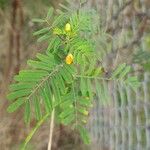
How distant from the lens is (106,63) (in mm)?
1555

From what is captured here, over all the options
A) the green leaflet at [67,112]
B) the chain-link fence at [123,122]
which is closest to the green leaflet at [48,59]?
the green leaflet at [67,112]

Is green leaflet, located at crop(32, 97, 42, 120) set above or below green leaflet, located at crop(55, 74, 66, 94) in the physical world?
below

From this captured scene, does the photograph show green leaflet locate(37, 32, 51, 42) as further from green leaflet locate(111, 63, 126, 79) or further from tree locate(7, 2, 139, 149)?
green leaflet locate(111, 63, 126, 79)

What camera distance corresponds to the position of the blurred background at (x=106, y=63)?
1577 mm

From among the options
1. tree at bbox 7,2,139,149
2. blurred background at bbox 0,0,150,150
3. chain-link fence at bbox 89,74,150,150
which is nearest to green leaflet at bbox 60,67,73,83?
tree at bbox 7,2,139,149

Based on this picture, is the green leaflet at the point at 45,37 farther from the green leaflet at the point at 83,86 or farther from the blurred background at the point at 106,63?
the blurred background at the point at 106,63

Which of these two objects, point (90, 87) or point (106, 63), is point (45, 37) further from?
point (106, 63)

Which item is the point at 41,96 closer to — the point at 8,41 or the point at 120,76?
the point at 120,76

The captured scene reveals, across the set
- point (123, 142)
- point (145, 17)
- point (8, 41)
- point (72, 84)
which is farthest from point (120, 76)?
point (8, 41)

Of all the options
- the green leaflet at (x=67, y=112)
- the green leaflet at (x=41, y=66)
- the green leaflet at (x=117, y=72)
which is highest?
the green leaflet at (x=41, y=66)

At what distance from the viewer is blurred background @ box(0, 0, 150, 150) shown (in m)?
1.58

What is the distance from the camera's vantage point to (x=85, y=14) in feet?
2.68

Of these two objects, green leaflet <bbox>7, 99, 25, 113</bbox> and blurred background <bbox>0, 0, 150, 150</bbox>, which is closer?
green leaflet <bbox>7, 99, 25, 113</bbox>

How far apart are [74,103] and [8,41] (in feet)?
3.57
